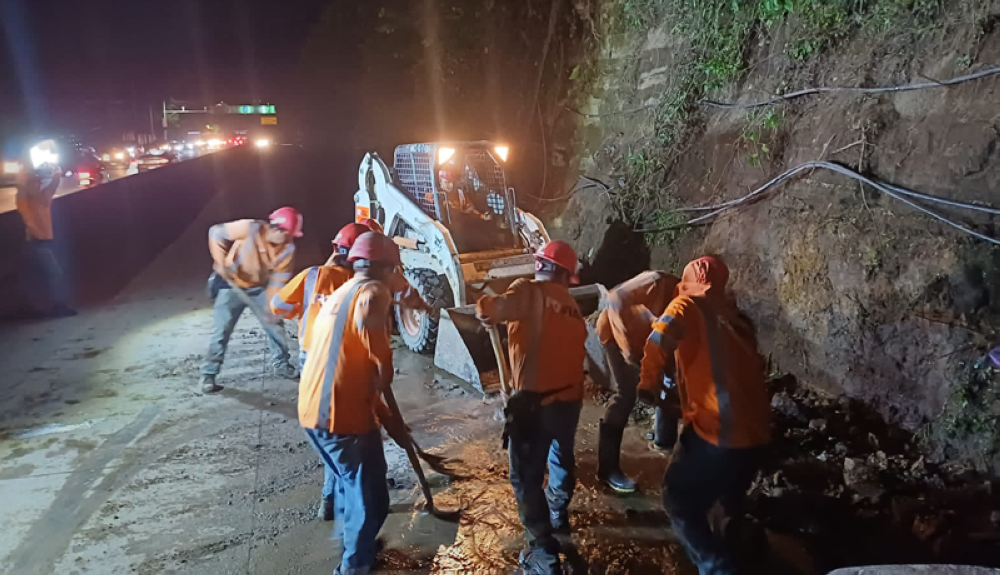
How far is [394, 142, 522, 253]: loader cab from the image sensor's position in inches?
323

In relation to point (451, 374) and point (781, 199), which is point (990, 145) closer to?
point (781, 199)

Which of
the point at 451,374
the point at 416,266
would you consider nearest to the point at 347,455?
the point at 451,374

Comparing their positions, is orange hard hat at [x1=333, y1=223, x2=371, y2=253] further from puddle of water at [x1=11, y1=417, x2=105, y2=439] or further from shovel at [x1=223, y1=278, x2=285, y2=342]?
puddle of water at [x1=11, y1=417, x2=105, y2=439]

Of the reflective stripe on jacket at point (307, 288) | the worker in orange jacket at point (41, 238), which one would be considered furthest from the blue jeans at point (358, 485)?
the worker in orange jacket at point (41, 238)

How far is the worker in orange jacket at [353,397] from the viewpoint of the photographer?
3285mm

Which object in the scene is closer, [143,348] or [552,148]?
[143,348]

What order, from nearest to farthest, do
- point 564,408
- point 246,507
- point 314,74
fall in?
point 564,408, point 246,507, point 314,74

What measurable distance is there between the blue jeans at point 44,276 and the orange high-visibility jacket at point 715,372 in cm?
978

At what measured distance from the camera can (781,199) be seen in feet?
23.2

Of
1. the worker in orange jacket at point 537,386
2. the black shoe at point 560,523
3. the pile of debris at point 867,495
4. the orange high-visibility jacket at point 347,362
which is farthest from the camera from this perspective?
the black shoe at point 560,523

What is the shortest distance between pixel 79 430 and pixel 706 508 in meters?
5.50

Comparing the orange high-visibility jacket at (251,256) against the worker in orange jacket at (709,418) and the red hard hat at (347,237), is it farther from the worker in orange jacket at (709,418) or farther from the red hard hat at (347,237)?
the worker in orange jacket at (709,418)

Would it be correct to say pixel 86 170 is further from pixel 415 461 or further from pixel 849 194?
pixel 849 194

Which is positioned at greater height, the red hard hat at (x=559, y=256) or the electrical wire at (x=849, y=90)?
the electrical wire at (x=849, y=90)
